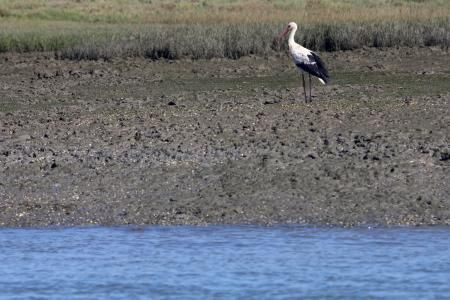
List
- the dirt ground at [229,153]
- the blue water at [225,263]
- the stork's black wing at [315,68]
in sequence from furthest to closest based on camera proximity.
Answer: the stork's black wing at [315,68]
the dirt ground at [229,153]
the blue water at [225,263]

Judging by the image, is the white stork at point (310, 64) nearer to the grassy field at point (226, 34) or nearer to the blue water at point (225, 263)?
the grassy field at point (226, 34)

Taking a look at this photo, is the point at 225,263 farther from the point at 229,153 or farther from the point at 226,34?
the point at 226,34

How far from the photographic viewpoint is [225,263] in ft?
34.1

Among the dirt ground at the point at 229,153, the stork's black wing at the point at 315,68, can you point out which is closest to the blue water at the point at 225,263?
the dirt ground at the point at 229,153

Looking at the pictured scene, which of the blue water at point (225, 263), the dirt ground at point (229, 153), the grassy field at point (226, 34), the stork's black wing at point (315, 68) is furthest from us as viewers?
the grassy field at point (226, 34)

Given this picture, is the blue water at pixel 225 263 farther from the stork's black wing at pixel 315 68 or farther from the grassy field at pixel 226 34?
the grassy field at pixel 226 34

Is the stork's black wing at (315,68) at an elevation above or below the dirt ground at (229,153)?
above

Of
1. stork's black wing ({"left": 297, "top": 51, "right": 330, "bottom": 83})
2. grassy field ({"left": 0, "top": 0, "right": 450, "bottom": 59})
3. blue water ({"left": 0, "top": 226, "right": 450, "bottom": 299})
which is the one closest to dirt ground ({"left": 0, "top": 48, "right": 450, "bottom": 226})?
stork's black wing ({"left": 297, "top": 51, "right": 330, "bottom": 83})

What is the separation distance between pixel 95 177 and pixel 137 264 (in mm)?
2523

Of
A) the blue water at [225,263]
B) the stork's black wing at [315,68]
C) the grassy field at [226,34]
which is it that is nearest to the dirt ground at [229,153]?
the stork's black wing at [315,68]

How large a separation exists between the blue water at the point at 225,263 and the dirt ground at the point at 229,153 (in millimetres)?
400

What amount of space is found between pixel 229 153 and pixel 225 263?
3.19 m

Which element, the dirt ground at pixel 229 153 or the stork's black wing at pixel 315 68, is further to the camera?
the stork's black wing at pixel 315 68

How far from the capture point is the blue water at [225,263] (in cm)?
965
